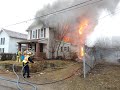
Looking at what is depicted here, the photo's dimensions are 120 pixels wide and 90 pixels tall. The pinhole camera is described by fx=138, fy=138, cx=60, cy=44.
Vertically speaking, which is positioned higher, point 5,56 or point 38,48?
point 38,48

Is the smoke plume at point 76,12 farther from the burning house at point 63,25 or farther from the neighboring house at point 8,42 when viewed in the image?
the neighboring house at point 8,42

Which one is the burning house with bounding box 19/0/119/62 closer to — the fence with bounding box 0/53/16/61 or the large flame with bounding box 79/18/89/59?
the large flame with bounding box 79/18/89/59

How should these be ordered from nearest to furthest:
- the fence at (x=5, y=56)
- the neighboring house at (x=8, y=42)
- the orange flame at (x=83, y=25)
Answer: the fence at (x=5, y=56), the orange flame at (x=83, y=25), the neighboring house at (x=8, y=42)

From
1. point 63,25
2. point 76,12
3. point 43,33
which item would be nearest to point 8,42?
point 43,33

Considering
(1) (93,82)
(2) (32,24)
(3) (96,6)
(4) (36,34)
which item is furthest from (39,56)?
(1) (93,82)

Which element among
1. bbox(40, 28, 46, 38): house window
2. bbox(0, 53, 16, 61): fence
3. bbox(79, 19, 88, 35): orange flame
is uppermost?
bbox(79, 19, 88, 35): orange flame

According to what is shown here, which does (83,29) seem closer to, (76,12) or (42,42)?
(76,12)

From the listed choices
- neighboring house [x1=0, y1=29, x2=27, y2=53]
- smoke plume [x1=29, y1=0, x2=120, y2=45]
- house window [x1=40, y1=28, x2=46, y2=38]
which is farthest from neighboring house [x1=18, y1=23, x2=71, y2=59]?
neighboring house [x1=0, y1=29, x2=27, y2=53]

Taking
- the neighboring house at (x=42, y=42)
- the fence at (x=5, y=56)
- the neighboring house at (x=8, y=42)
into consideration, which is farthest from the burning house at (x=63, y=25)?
the neighboring house at (x=8, y=42)

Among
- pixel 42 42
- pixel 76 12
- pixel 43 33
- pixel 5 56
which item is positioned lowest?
pixel 5 56

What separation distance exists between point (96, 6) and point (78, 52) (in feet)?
26.5

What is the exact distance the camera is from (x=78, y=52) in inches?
904

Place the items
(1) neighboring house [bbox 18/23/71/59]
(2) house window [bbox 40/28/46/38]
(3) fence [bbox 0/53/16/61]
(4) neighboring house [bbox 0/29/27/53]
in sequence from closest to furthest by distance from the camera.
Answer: (3) fence [bbox 0/53/16/61] < (1) neighboring house [bbox 18/23/71/59] < (2) house window [bbox 40/28/46/38] < (4) neighboring house [bbox 0/29/27/53]

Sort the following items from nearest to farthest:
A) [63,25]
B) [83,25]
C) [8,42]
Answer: [83,25]
[63,25]
[8,42]
